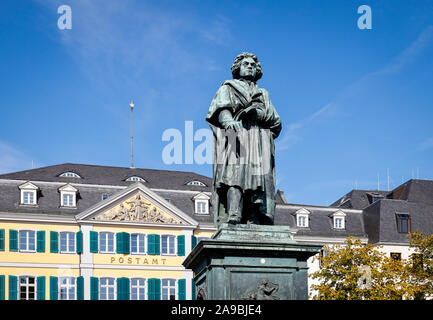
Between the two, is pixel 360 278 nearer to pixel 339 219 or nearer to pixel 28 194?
pixel 339 219

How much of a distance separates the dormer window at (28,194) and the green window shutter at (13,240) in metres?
2.26

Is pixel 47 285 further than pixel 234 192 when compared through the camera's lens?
Yes

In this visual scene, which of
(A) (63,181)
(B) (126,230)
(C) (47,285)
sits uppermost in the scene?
(A) (63,181)

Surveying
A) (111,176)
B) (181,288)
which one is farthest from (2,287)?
(111,176)

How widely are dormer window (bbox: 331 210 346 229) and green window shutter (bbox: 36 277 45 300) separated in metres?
20.9

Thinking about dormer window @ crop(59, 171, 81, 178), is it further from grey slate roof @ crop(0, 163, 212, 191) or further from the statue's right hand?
the statue's right hand

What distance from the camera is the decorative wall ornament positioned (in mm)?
8414

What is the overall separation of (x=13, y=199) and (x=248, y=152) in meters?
43.2

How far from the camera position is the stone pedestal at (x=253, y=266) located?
332 inches

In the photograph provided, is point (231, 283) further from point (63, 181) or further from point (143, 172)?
point (143, 172)

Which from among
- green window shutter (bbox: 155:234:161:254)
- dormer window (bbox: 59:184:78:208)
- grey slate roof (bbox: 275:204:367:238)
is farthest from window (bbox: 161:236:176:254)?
grey slate roof (bbox: 275:204:367:238)

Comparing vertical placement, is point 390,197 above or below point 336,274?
above
